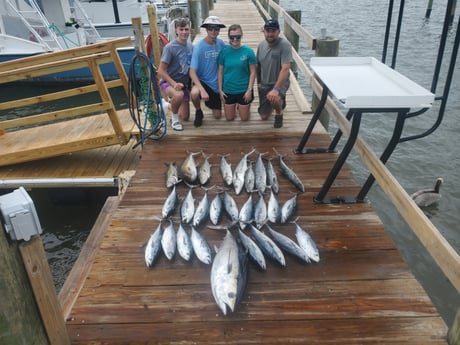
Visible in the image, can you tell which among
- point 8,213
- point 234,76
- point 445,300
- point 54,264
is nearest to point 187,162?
point 234,76

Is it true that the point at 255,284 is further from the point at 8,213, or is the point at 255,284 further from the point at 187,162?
the point at 187,162

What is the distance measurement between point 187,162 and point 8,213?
9.44 feet

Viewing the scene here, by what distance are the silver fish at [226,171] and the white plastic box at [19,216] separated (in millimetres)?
2589

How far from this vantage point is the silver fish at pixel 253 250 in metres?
3.01

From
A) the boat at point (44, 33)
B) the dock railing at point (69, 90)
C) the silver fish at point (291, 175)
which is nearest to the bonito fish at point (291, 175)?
the silver fish at point (291, 175)

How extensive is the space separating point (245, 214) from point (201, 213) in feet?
1.38

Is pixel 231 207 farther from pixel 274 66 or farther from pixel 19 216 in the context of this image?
pixel 274 66

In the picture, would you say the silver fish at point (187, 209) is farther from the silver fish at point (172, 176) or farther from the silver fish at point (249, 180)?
the silver fish at point (249, 180)

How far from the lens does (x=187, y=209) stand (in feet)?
12.2

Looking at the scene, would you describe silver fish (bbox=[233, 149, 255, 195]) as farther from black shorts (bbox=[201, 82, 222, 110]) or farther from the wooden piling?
the wooden piling

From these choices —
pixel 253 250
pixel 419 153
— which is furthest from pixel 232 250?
pixel 419 153

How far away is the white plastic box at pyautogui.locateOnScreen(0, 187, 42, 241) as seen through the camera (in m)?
1.73

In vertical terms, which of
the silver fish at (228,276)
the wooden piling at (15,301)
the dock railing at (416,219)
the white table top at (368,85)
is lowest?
the silver fish at (228,276)

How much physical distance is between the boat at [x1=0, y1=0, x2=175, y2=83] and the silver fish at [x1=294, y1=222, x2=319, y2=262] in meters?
10.6
